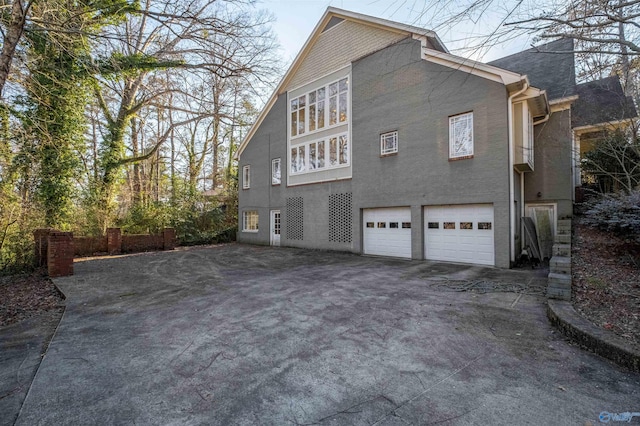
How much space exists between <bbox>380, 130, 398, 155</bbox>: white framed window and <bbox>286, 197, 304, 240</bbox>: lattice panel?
4.89m

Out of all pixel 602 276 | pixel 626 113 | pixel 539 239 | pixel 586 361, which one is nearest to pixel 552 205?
pixel 539 239

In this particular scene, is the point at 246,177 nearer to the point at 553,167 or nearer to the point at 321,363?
the point at 553,167

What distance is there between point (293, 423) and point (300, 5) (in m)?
5.64

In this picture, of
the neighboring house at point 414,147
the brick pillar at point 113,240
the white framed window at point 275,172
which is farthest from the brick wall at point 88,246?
the white framed window at point 275,172

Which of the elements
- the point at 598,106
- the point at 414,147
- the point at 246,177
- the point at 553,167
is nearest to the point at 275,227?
the point at 246,177

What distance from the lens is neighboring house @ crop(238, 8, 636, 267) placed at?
8719 millimetres

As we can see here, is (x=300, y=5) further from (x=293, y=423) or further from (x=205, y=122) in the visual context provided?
(x=205, y=122)

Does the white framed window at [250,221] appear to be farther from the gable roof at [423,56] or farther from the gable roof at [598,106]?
the gable roof at [598,106]

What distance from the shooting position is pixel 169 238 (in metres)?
15.3

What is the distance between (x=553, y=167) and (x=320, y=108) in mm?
9477

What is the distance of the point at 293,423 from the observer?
2197 mm

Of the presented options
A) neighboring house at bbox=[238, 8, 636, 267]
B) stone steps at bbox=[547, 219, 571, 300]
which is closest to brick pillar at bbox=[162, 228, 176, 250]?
neighboring house at bbox=[238, 8, 636, 267]

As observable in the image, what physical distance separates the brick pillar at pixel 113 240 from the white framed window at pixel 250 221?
6.47 meters

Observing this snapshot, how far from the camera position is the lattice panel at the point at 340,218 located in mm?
12453
